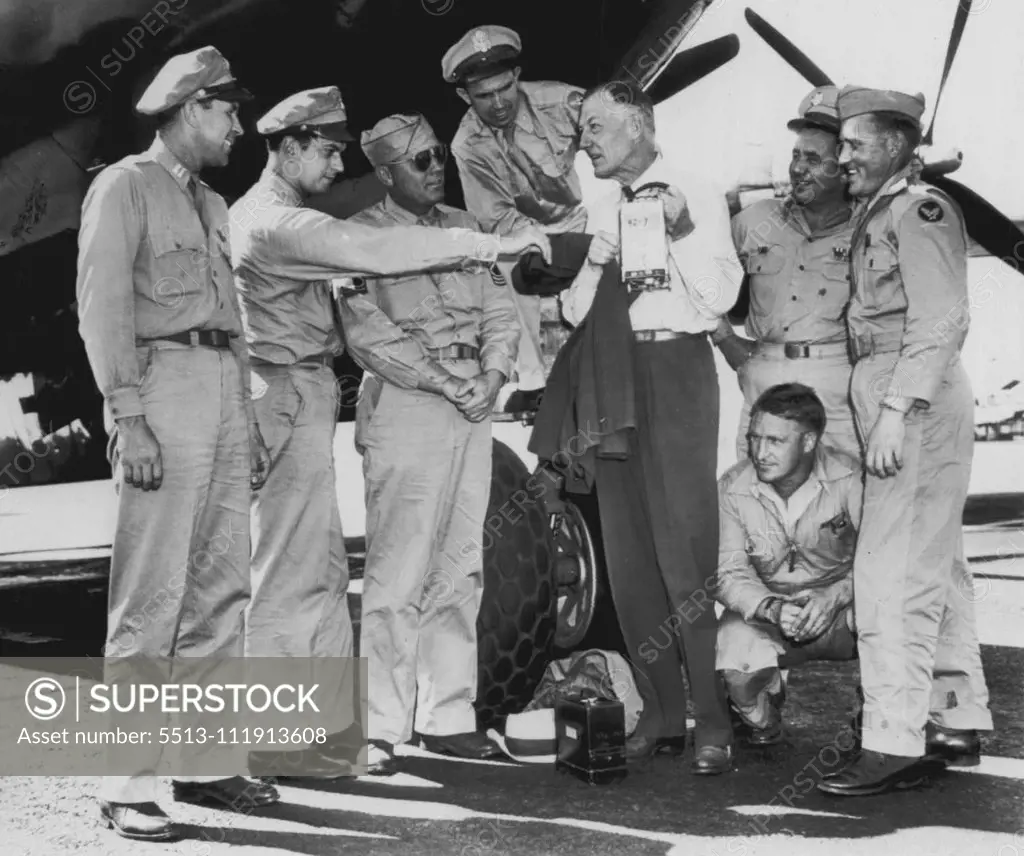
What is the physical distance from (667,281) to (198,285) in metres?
1.13

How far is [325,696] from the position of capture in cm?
283

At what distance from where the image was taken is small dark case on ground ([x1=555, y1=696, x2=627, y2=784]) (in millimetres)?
2521

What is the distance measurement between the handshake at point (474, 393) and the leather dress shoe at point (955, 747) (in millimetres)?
1384

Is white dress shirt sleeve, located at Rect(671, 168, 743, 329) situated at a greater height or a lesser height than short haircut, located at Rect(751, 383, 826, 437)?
greater

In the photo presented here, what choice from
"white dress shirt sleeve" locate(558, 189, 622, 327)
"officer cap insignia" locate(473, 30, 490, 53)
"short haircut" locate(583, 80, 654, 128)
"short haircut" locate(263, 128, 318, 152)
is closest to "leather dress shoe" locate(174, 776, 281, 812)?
Result: "white dress shirt sleeve" locate(558, 189, 622, 327)

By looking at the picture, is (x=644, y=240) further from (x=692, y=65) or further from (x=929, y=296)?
(x=692, y=65)

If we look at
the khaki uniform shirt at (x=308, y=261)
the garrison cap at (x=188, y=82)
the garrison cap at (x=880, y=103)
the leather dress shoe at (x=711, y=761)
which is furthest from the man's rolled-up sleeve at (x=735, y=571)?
the garrison cap at (x=188, y=82)

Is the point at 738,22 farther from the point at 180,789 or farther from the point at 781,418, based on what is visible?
the point at 180,789

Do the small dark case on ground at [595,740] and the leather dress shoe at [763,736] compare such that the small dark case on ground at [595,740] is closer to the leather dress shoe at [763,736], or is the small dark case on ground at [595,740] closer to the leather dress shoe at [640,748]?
the leather dress shoe at [640,748]

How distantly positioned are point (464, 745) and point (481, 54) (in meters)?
1.96

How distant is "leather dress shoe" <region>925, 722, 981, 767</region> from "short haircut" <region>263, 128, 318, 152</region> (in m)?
2.18

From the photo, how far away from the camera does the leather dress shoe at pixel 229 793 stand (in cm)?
244

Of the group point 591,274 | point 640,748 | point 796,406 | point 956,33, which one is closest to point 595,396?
point 591,274

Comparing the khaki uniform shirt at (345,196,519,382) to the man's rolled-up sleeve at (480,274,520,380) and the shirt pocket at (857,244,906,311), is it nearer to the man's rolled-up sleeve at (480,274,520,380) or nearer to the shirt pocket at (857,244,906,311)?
the man's rolled-up sleeve at (480,274,520,380)
